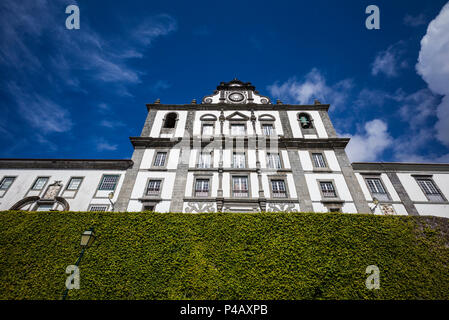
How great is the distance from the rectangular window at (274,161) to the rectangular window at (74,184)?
667 inches

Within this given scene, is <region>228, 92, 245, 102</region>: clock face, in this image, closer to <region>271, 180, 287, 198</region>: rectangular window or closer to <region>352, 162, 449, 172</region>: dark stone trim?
<region>271, 180, 287, 198</region>: rectangular window

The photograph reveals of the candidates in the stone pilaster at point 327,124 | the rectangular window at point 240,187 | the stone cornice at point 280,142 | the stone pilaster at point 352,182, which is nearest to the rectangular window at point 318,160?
the stone cornice at point 280,142

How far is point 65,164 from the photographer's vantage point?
16734mm

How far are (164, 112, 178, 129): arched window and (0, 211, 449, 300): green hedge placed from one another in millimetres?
12576

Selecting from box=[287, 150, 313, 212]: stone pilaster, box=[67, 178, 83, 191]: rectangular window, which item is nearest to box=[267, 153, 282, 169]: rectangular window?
box=[287, 150, 313, 212]: stone pilaster

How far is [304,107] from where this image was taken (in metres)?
21.5

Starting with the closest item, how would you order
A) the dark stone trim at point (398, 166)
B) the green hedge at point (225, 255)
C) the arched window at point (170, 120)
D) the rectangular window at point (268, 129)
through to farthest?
1. the green hedge at point (225, 255)
2. the dark stone trim at point (398, 166)
3. the rectangular window at point (268, 129)
4. the arched window at point (170, 120)

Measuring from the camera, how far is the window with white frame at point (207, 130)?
19616 millimetres

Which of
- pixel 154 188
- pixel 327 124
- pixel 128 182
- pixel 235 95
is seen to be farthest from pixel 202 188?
pixel 327 124

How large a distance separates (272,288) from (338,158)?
14.3 meters

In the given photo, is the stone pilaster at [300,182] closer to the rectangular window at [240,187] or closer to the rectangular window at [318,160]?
the rectangular window at [318,160]

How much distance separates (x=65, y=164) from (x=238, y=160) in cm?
1587

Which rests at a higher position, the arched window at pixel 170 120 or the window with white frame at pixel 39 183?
the arched window at pixel 170 120

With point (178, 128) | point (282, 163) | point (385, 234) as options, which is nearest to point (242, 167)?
point (282, 163)
